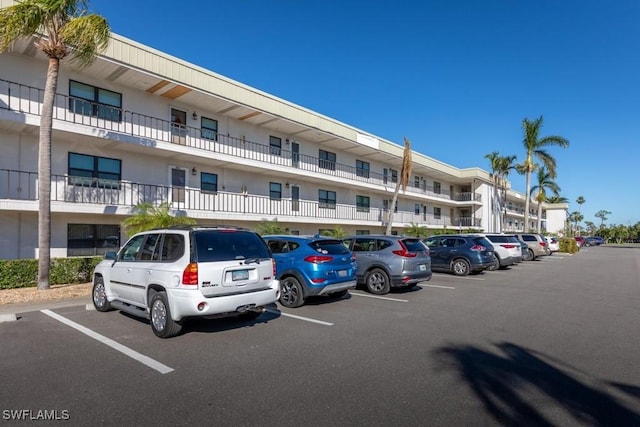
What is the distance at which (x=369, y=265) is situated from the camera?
11.3m

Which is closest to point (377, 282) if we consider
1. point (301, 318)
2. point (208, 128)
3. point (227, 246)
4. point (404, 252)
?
point (404, 252)

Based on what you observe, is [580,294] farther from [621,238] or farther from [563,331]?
[621,238]

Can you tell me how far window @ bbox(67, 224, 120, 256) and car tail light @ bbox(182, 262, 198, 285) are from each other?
1073cm

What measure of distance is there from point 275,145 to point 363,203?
32.8 feet

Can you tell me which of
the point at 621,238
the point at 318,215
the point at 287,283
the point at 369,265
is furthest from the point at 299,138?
the point at 621,238

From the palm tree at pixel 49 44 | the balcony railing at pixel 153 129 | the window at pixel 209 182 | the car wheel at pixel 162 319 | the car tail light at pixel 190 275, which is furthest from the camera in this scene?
the window at pixel 209 182

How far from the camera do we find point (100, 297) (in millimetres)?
8398

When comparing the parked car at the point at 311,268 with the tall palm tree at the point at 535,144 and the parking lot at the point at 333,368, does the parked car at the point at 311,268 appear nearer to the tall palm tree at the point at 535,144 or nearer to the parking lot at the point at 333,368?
the parking lot at the point at 333,368

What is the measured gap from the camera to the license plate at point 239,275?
6.51 m

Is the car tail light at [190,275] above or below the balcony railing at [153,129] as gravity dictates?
below

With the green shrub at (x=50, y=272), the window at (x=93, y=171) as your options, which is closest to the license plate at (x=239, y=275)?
the green shrub at (x=50, y=272)

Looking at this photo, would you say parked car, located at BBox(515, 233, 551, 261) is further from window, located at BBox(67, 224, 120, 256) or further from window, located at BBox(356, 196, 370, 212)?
window, located at BBox(67, 224, 120, 256)

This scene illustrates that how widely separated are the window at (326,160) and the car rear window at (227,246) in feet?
60.1

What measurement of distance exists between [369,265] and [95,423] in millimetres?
8467
